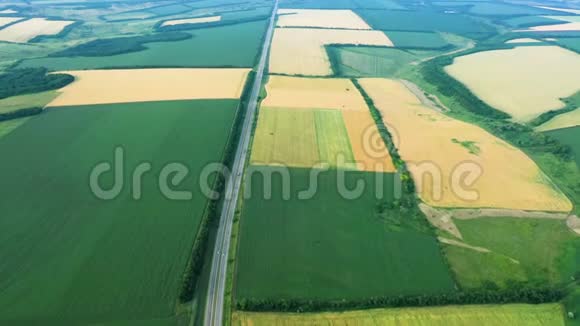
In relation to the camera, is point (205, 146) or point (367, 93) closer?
point (205, 146)

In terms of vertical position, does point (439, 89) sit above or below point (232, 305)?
above

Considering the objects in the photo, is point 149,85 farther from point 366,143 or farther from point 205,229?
point 205,229

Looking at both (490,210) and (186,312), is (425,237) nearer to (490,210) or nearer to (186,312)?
(490,210)

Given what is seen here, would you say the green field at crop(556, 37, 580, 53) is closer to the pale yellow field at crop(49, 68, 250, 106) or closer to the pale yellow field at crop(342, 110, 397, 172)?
the pale yellow field at crop(342, 110, 397, 172)

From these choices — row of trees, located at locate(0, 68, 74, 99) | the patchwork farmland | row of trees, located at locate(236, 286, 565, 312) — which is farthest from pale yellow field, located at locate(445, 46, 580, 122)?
row of trees, located at locate(0, 68, 74, 99)

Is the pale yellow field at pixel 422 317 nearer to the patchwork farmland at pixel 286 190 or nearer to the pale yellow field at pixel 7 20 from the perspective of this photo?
the patchwork farmland at pixel 286 190

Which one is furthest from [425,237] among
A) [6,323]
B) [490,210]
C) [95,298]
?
[6,323]
